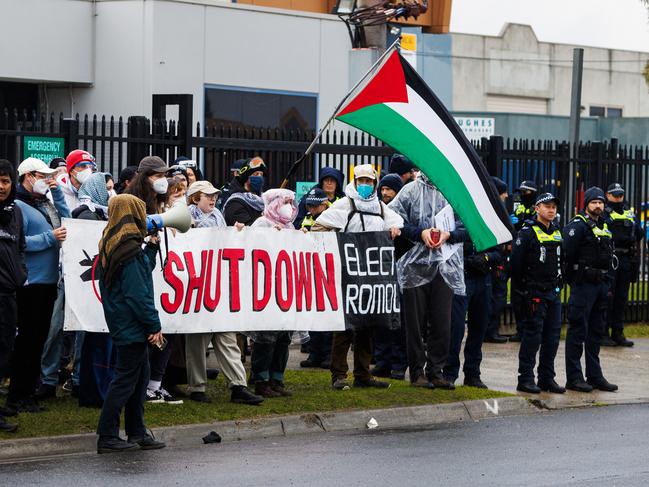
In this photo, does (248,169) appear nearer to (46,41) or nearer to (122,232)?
(122,232)

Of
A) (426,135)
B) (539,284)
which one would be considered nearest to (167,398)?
(426,135)

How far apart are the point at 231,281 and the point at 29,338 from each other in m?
1.95

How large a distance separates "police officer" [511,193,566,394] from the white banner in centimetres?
179

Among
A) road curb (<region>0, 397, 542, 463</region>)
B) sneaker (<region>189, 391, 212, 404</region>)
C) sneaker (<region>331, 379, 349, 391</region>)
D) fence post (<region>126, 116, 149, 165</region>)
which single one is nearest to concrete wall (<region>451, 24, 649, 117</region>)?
fence post (<region>126, 116, 149, 165</region>)

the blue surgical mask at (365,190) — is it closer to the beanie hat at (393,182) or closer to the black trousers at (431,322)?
the black trousers at (431,322)

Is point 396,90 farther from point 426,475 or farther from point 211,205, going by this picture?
point 426,475

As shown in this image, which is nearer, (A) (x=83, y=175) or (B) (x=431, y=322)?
(A) (x=83, y=175)

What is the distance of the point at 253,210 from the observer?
1406 centimetres

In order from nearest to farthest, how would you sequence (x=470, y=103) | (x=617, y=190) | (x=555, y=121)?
1. (x=617, y=190)
2. (x=555, y=121)
3. (x=470, y=103)

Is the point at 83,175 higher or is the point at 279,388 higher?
the point at 83,175

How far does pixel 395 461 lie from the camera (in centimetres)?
1047

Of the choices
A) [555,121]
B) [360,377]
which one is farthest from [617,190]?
[555,121]

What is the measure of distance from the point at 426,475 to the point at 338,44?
669 inches

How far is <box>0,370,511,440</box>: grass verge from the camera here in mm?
11320
